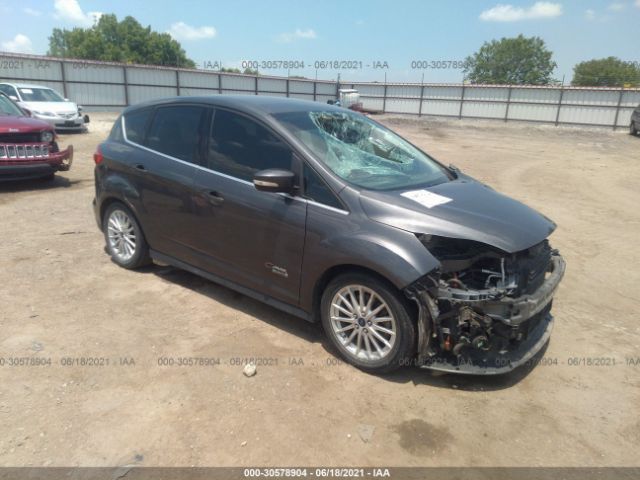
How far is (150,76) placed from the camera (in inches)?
1085

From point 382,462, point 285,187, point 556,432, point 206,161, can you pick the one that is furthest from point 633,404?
point 206,161

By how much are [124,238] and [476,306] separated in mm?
3647

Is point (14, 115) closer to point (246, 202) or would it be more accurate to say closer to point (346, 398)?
point (246, 202)

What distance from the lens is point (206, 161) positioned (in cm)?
411

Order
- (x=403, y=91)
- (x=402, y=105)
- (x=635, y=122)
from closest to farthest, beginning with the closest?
1. (x=635, y=122)
2. (x=403, y=91)
3. (x=402, y=105)

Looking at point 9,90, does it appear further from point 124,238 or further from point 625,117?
point 625,117

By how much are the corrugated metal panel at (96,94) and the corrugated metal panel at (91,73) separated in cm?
30

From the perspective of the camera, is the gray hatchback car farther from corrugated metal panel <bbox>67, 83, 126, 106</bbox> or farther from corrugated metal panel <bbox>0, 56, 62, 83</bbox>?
corrugated metal panel <bbox>67, 83, 126, 106</bbox>

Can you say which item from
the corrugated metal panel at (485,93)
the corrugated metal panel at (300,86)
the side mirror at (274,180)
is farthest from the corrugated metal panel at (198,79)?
the side mirror at (274,180)

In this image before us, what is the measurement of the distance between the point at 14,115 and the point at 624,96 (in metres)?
29.0

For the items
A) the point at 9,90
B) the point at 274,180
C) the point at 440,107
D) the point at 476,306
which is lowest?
the point at 476,306

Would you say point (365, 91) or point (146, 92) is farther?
point (365, 91)

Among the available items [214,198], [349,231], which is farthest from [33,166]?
[349,231]

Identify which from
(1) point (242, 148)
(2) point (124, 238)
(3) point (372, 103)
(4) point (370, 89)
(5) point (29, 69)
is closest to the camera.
→ (1) point (242, 148)
